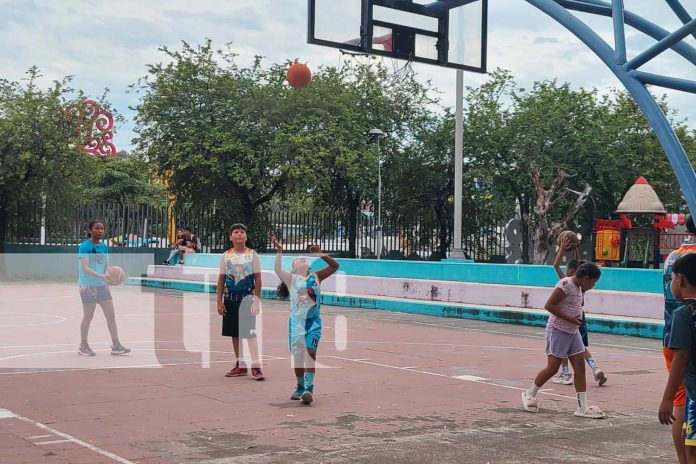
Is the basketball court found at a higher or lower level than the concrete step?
lower

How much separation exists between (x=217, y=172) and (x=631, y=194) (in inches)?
632

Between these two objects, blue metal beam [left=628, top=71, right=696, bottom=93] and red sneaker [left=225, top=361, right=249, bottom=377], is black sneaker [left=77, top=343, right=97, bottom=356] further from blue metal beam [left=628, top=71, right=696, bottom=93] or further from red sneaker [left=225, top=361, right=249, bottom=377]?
blue metal beam [left=628, top=71, right=696, bottom=93]

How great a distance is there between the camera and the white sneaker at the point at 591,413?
28.4 feet

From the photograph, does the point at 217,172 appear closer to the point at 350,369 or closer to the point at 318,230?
the point at 318,230

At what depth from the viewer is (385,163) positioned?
41781 millimetres

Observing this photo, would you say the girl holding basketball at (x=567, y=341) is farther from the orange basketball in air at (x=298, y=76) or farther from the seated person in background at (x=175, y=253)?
the seated person in background at (x=175, y=253)

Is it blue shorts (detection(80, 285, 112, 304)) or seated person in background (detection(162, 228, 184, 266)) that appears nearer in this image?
blue shorts (detection(80, 285, 112, 304))

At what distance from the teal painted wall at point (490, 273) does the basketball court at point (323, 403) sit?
351 centimetres

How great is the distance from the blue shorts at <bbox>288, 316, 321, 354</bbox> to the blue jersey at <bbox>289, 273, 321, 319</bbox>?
57 mm

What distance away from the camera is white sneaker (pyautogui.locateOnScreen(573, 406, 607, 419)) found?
8648 millimetres

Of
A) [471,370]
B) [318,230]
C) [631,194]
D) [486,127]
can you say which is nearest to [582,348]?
[471,370]

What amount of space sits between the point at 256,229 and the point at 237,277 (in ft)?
88.0

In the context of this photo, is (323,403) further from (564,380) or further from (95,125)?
(95,125)

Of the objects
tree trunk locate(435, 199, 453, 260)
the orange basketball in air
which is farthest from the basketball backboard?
tree trunk locate(435, 199, 453, 260)
